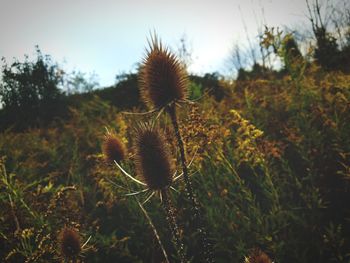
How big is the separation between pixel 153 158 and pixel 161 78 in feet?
2.67

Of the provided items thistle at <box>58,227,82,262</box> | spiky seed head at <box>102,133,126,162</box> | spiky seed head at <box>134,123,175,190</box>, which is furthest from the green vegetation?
spiky seed head at <box>134,123,175,190</box>

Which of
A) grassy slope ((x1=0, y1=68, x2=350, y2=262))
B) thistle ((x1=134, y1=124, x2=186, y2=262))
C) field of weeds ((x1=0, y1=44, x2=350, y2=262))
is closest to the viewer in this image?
thistle ((x1=134, y1=124, x2=186, y2=262))

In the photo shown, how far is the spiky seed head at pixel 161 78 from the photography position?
9.38 feet

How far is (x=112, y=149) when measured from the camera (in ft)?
12.1

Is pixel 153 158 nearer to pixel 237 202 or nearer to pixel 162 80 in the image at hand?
pixel 162 80

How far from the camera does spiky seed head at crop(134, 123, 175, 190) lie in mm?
2607

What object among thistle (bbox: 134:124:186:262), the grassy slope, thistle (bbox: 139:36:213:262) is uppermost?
thistle (bbox: 139:36:213:262)

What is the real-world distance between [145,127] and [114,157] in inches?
39.9

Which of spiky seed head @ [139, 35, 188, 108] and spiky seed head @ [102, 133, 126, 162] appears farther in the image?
spiky seed head @ [102, 133, 126, 162]

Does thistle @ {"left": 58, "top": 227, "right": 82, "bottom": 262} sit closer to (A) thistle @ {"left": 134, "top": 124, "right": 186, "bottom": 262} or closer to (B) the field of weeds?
(B) the field of weeds

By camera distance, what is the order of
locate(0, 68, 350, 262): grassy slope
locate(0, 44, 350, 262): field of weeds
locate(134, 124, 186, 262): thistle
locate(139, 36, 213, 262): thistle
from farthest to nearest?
1. locate(0, 68, 350, 262): grassy slope
2. locate(0, 44, 350, 262): field of weeds
3. locate(139, 36, 213, 262): thistle
4. locate(134, 124, 186, 262): thistle

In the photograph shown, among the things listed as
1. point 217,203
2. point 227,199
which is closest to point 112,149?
point 217,203

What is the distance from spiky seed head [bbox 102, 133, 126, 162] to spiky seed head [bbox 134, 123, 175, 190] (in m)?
0.91

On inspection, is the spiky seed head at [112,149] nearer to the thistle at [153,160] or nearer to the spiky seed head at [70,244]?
the thistle at [153,160]
